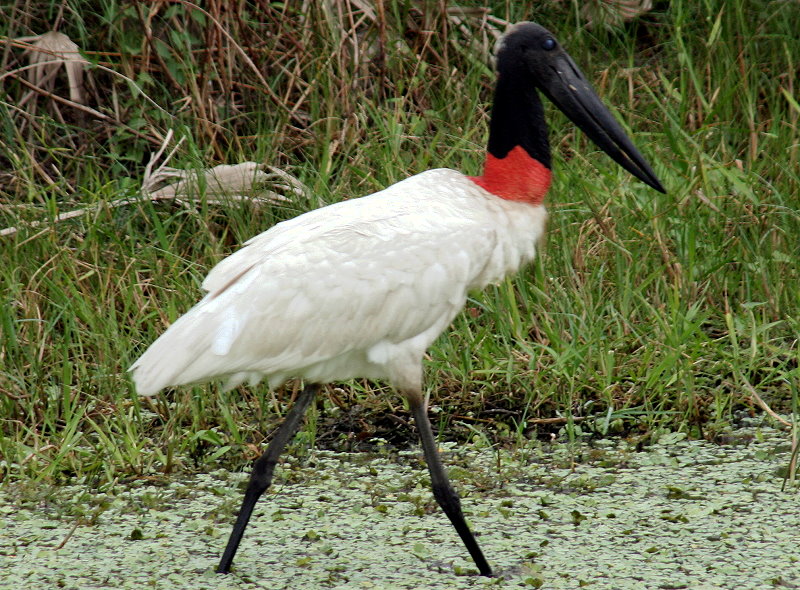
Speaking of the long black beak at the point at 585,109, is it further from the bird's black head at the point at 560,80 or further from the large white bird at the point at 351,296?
the large white bird at the point at 351,296

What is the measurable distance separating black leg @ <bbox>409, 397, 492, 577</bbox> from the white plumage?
0.33ft

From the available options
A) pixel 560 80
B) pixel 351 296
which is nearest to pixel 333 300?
pixel 351 296

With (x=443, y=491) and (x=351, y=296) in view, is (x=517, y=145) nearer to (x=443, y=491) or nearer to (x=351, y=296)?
(x=351, y=296)

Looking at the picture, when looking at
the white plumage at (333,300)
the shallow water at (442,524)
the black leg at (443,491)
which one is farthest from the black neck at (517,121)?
the shallow water at (442,524)

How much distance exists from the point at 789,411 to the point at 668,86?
4.66 ft

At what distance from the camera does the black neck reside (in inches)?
140

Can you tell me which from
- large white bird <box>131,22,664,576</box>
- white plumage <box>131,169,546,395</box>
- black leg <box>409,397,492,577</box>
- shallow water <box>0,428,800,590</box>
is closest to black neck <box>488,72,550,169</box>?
large white bird <box>131,22,664,576</box>

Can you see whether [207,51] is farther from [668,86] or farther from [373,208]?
[373,208]

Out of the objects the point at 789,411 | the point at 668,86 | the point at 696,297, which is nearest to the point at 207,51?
the point at 668,86

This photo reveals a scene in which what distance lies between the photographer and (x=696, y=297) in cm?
448

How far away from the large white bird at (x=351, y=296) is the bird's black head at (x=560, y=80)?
14.6 inches

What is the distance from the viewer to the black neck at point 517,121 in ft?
11.7

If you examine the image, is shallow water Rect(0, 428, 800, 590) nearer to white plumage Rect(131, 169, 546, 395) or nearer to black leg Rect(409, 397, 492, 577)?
black leg Rect(409, 397, 492, 577)

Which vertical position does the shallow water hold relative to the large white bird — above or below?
below
